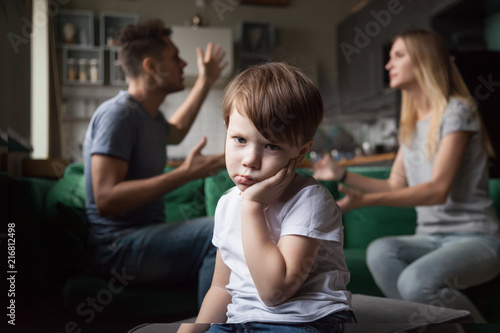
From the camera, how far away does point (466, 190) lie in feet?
3.58

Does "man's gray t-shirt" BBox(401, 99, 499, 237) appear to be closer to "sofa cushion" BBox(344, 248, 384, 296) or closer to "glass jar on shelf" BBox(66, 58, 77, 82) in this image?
"sofa cushion" BBox(344, 248, 384, 296)

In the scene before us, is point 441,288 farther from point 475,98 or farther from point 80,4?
point 80,4

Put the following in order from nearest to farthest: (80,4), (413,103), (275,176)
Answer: (275,176)
(80,4)
(413,103)

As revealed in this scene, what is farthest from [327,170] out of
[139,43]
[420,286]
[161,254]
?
[139,43]

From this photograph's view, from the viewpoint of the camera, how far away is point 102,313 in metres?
0.98

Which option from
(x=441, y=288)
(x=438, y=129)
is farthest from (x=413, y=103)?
(x=441, y=288)

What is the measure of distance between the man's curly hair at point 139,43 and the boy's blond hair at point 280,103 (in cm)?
63

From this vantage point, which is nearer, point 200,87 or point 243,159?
point 243,159

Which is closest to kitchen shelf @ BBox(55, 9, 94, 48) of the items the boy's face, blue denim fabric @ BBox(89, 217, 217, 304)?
blue denim fabric @ BBox(89, 217, 217, 304)

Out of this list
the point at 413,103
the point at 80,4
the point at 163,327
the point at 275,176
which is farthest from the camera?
the point at 413,103

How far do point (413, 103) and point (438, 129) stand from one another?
0.15 metres

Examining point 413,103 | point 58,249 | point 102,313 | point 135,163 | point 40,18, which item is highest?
point 40,18

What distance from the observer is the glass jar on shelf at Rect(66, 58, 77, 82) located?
108 centimetres

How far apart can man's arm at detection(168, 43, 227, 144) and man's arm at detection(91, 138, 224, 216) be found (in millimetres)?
129
